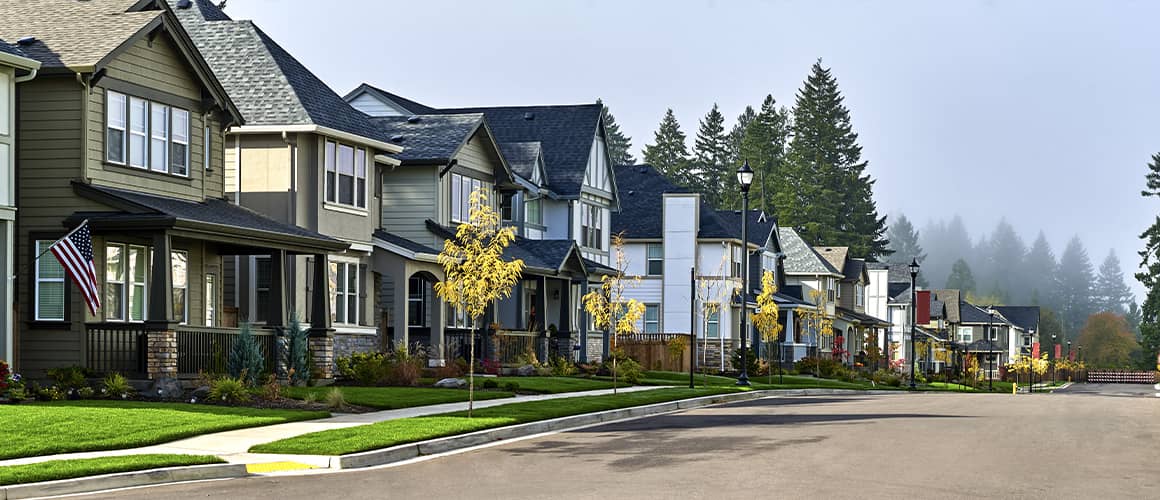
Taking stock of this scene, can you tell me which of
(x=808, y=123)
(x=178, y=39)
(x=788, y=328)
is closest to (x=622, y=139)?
(x=808, y=123)

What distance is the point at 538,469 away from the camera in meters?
17.6

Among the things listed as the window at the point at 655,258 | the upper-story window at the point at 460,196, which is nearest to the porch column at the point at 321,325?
the upper-story window at the point at 460,196

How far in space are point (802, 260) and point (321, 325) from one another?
2279 inches

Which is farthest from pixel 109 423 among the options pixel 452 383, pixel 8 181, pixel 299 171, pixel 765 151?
pixel 765 151

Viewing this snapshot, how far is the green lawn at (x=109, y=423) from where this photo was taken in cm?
1909

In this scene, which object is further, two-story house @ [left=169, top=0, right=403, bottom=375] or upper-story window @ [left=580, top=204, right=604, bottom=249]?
upper-story window @ [left=580, top=204, right=604, bottom=249]

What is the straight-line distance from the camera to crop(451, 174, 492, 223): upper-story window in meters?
44.4

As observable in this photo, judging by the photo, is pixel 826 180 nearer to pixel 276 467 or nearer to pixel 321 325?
pixel 321 325

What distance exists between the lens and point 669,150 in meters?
138

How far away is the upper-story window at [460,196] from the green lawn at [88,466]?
26.9 m

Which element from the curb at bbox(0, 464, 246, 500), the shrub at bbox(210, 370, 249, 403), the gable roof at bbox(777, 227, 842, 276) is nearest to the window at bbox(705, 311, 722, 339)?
the gable roof at bbox(777, 227, 842, 276)

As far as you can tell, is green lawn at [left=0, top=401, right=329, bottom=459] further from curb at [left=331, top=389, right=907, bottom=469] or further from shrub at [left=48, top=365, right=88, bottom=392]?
curb at [left=331, top=389, right=907, bottom=469]

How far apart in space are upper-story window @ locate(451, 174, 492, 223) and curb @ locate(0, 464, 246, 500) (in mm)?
27342

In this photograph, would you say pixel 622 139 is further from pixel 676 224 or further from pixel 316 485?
pixel 316 485
